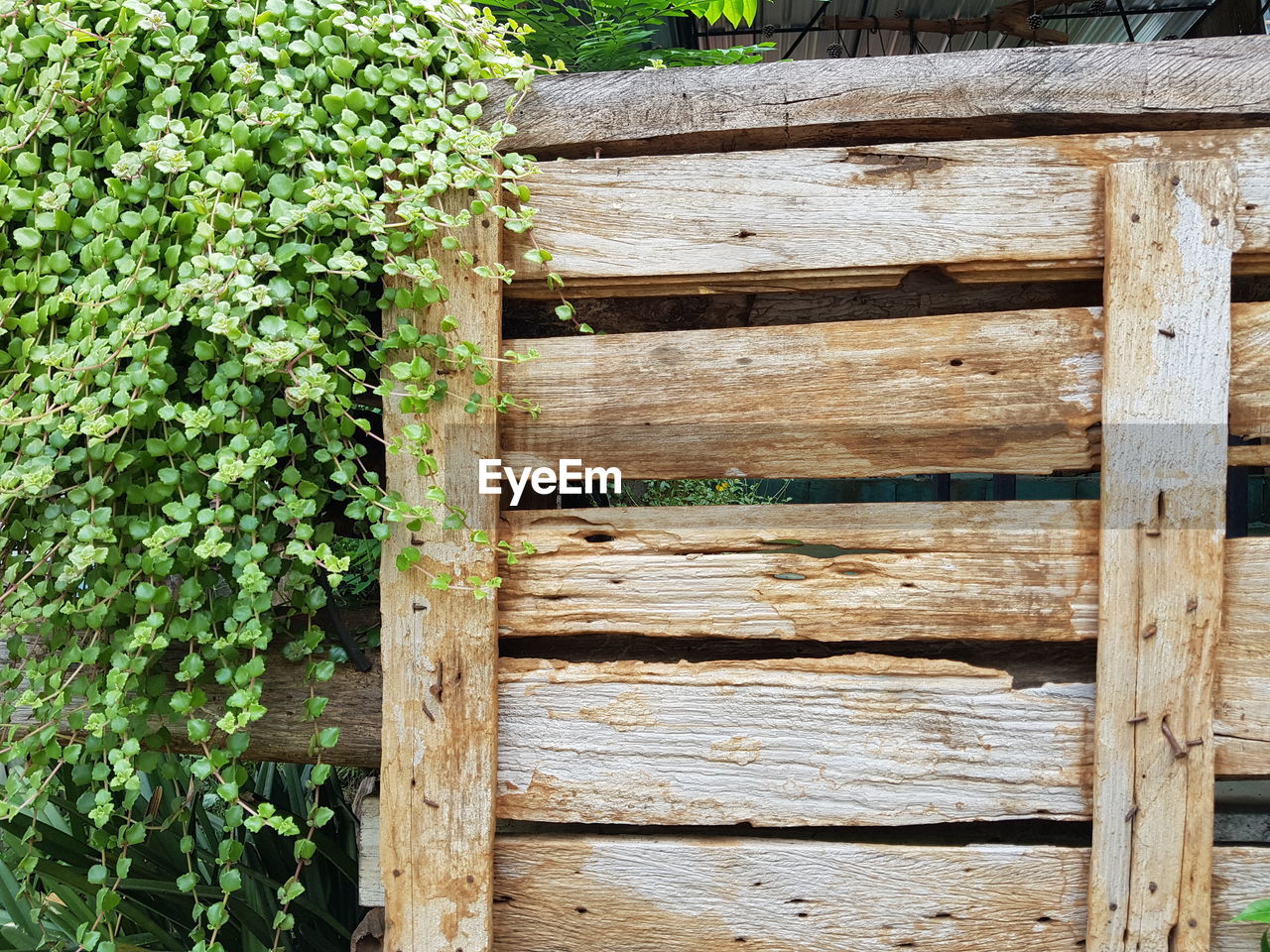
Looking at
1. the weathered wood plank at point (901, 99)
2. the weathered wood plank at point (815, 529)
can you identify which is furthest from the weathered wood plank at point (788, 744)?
the weathered wood plank at point (901, 99)

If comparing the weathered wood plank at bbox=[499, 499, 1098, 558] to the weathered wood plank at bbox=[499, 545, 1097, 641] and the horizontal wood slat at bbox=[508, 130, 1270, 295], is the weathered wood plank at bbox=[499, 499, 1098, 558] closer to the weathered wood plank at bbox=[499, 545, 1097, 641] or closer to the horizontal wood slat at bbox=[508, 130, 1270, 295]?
the weathered wood plank at bbox=[499, 545, 1097, 641]

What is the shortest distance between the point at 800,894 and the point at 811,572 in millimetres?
539

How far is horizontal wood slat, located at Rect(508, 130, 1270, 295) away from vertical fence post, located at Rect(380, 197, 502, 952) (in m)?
0.17

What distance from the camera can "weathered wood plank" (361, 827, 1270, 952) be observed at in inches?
51.5

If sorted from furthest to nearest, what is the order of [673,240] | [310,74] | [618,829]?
[618,829]
[673,240]
[310,74]

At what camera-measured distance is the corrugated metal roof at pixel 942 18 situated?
17.8ft

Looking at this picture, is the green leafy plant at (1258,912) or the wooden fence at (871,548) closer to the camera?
the green leafy plant at (1258,912)

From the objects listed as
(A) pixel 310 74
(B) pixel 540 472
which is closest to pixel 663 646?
(B) pixel 540 472

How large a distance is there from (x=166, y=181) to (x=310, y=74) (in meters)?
0.29

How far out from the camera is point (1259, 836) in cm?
137

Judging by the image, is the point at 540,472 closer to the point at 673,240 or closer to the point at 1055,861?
the point at 673,240

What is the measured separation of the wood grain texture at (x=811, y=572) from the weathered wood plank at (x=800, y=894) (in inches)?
14.4

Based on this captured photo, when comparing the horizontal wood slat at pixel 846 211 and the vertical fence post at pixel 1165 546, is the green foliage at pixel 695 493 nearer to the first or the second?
the horizontal wood slat at pixel 846 211

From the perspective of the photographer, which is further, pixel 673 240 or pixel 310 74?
pixel 673 240
